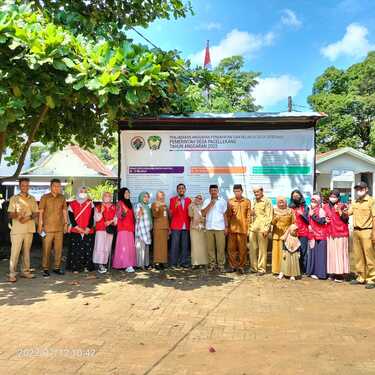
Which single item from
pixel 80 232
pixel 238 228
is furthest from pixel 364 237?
pixel 80 232

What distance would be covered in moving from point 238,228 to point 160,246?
157 centimetres

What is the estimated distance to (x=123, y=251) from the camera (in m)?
8.55

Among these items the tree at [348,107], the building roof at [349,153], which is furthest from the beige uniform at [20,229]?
the tree at [348,107]

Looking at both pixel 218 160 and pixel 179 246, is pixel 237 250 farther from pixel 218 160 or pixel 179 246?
pixel 218 160

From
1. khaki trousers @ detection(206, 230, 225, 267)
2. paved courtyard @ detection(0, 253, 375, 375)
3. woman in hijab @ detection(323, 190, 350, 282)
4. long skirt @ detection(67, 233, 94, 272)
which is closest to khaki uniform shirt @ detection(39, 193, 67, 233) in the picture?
long skirt @ detection(67, 233, 94, 272)

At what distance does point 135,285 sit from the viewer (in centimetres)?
738

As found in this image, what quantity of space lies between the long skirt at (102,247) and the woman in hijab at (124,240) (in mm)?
168

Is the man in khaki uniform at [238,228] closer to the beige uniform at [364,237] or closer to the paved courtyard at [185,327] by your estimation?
the paved courtyard at [185,327]

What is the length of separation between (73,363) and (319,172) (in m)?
23.6

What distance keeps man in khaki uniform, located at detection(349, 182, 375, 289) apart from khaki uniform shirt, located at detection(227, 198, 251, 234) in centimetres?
190

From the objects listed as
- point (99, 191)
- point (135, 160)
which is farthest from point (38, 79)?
point (99, 191)

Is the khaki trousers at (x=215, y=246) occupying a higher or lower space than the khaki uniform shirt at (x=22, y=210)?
lower

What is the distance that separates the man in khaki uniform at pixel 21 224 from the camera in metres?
7.70

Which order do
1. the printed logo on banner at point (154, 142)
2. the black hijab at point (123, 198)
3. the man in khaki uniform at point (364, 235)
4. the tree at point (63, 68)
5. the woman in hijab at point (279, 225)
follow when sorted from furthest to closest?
the printed logo on banner at point (154, 142)
the black hijab at point (123, 198)
the woman in hijab at point (279, 225)
the man in khaki uniform at point (364, 235)
the tree at point (63, 68)
